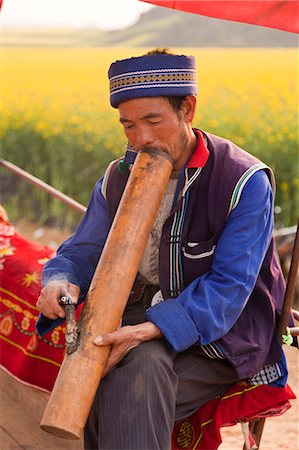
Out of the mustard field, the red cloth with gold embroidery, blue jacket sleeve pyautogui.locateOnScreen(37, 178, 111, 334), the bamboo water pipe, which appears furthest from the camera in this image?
the mustard field

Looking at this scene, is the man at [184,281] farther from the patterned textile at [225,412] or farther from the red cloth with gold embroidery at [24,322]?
the red cloth with gold embroidery at [24,322]

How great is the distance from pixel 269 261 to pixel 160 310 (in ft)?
1.37

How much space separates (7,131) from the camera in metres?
9.52

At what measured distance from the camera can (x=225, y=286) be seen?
2.42 m

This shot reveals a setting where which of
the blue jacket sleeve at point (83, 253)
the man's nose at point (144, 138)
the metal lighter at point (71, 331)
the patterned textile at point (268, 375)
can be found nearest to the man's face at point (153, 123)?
the man's nose at point (144, 138)

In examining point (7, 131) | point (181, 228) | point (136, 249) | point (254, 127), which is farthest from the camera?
point (7, 131)

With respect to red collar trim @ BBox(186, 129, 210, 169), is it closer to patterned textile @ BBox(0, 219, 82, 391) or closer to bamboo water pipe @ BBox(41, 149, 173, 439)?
bamboo water pipe @ BBox(41, 149, 173, 439)

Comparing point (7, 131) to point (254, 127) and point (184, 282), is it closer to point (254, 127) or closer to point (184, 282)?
point (254, 127)

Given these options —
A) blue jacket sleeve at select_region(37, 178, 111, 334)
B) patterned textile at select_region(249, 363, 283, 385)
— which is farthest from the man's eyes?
patterned textile at select_region(249, 363, 283, 385)

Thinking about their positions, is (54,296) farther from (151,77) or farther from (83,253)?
(151,77)

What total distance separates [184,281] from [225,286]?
21 centimetres

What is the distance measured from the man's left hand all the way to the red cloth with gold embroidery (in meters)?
1.13

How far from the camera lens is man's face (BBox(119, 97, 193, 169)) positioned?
2.43 meters

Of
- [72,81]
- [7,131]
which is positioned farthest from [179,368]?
[72,81]
